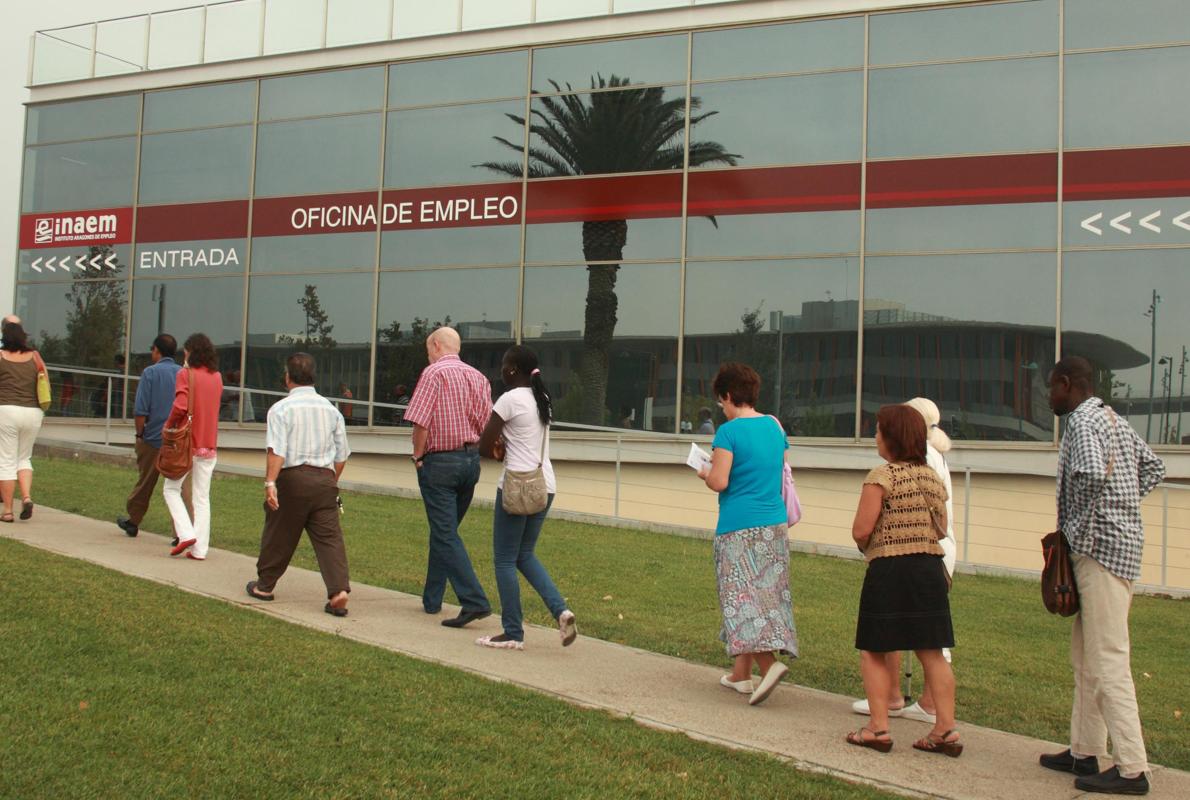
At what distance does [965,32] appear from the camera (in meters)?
16.9

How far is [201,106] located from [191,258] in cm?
280

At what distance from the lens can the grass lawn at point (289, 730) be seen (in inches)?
182

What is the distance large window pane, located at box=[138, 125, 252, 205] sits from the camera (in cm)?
2191

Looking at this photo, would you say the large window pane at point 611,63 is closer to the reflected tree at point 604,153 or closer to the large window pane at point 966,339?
the reflected tree at point 604,153

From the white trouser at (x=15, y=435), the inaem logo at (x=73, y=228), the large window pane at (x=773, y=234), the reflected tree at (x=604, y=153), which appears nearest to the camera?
the white trouser at (x=15, y=435)

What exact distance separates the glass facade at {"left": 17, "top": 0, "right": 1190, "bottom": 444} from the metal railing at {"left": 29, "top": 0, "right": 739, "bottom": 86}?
11 cm

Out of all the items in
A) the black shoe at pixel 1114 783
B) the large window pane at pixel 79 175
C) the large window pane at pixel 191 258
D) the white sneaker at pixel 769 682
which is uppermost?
the large window pane at pixel 79 175

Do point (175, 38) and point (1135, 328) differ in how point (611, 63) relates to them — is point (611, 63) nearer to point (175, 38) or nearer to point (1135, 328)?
point (1135, 328)

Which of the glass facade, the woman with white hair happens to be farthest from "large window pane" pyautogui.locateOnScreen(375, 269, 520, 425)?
the woman with white hair

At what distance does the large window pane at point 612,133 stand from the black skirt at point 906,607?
13.2m

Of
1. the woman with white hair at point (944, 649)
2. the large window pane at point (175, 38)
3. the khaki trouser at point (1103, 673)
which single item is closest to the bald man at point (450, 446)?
the woman with white hair at point (944, 649)

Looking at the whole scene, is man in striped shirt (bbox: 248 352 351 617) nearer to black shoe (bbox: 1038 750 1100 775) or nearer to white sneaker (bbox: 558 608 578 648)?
white sneaker (bbox: 558 608 578 648)

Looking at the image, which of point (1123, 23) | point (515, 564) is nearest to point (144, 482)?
point (515, 564)

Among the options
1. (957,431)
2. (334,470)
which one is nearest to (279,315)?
(957,431)
